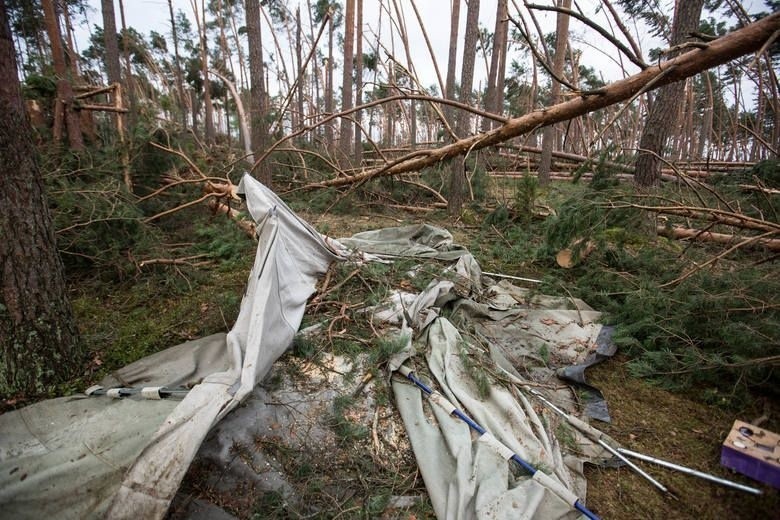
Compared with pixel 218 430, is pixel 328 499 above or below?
below

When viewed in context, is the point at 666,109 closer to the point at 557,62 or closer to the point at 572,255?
the point at 572,255

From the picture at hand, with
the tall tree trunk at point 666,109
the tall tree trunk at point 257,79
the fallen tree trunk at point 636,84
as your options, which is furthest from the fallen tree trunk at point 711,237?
the tall tree trunk at point 257,79

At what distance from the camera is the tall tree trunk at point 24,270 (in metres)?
2.04

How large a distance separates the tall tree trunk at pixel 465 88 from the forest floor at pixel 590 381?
2.32m

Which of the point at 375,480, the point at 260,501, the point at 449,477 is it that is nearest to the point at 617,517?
the point at 449,477

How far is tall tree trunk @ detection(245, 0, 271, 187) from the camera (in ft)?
18.2

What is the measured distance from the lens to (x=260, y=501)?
1.75 m

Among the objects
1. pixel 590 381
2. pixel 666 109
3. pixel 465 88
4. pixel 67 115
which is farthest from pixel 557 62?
pixel 67 115

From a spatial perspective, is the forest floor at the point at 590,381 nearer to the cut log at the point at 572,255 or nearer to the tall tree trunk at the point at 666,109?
the cut log at the point at 572,255

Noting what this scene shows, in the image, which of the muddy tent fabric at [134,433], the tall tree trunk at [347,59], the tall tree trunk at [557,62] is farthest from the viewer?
the tall tree trunk at [347,59]

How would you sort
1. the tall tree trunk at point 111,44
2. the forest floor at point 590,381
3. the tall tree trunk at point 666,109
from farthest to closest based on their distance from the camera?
the tall tree trunk at point 111,44 → the tall tree trunk at point 666,109 → the forest floor at point 590,381

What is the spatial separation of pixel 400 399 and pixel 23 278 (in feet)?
8.11

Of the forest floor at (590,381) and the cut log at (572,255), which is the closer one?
the forest floor at (590,381)

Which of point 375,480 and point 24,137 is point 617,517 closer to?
point 375,480
